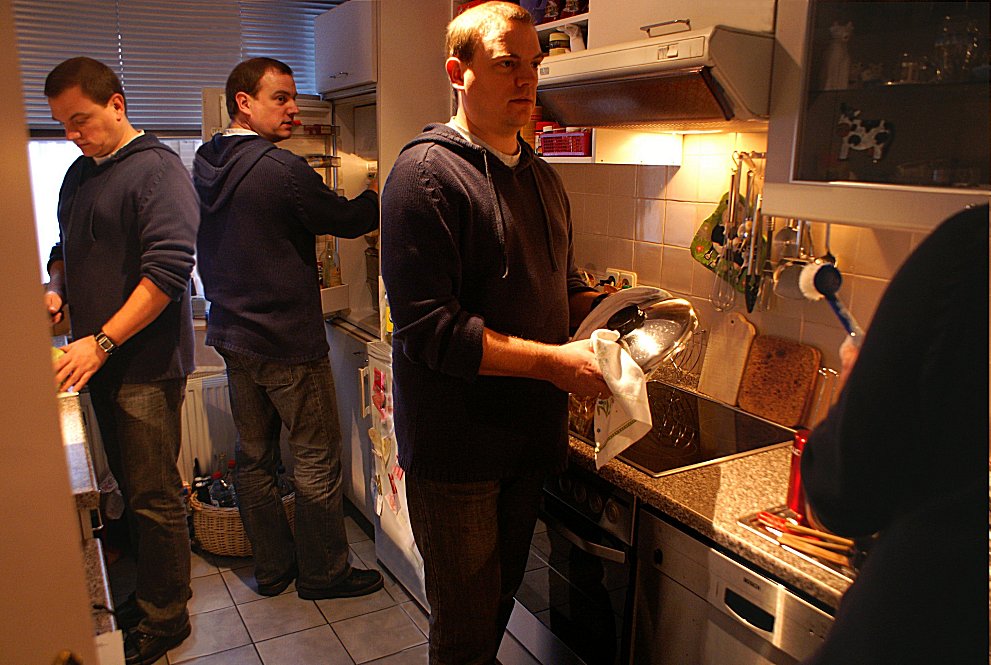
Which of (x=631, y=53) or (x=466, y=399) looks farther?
(x=631, y=53)

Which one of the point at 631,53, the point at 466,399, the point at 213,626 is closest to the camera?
the point at 466,399

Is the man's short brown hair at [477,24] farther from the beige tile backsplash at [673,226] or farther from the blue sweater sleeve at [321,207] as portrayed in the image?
the blue sweater sleeve at [321,207]

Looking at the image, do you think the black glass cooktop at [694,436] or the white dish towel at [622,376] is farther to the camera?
the black glass cooktop at [694,436]

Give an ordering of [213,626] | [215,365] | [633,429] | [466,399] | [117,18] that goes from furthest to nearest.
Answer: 1. [215,365]
2. [213,626]
3. [466,399]
4. [633,429]
5. [117,18]

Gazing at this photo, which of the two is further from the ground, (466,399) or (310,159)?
(310,159)

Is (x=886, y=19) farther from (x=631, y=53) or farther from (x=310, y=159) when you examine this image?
(x=310, y=159)

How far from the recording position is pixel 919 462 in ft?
1.05

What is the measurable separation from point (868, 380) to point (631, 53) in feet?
3.81

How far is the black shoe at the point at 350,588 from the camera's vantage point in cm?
225

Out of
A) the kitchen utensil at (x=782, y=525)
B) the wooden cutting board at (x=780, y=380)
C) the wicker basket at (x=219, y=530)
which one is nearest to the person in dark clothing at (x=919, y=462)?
the kitchen utensil at (x=782, y=525)

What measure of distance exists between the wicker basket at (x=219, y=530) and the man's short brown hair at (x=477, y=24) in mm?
1569

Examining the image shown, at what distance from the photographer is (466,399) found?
1244mm

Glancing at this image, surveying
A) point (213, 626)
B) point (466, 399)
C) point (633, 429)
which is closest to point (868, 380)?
point (633, 429)

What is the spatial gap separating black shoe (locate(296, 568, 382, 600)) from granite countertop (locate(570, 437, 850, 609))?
1.06 meters
